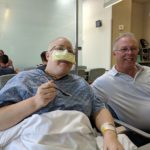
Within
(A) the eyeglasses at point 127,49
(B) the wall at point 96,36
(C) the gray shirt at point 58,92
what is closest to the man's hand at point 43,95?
(C) the gray shirt at point 58,92

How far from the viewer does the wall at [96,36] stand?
541cm

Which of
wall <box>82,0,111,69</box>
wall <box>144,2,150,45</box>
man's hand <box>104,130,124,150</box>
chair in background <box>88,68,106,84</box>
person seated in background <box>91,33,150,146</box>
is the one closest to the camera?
man's hand <box>104,130,124,150</box>

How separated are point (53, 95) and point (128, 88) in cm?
79

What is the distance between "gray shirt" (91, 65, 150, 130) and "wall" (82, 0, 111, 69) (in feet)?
11.9

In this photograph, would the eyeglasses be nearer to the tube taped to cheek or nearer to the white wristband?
the tube taped to cheek

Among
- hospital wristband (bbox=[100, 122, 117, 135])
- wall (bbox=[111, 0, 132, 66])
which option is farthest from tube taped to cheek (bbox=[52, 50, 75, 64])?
wall (bbox=[111, 0, 132, 66])

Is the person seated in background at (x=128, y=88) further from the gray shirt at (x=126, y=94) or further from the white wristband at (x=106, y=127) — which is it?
the white wristband at (x=106, y=127)

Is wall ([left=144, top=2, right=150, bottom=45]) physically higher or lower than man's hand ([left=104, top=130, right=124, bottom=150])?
higher

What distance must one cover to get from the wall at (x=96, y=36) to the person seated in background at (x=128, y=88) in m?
3.53

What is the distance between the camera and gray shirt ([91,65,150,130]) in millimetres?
1705

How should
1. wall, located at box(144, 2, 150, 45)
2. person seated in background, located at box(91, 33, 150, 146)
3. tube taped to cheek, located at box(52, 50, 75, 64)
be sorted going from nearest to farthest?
tube taped to cheek, located at box(52, 50, 75, 64) < person seated in background, located at box(91, 33, 150, 146) < wall, located at box(144, 2, 150, 45)

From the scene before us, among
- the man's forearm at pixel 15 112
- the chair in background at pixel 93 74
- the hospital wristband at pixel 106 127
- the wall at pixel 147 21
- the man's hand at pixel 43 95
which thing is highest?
the wall at pixel 147 21

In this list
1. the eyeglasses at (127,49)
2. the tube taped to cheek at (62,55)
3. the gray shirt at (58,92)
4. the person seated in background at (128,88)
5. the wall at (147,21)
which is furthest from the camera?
the wall at (147,21)

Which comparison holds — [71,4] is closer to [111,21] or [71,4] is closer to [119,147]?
[111,21]
